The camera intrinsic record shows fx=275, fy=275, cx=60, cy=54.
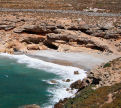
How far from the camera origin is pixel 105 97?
20734 mm

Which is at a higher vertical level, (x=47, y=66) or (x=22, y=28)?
(x=22, y=28)

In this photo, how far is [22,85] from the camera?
3531 cm

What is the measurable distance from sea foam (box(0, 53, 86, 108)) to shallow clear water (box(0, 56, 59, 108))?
86cm

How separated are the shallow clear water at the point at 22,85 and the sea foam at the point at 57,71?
2.84 ft

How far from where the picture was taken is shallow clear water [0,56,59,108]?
1174 inches

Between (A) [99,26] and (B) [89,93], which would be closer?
(B) [89,93]

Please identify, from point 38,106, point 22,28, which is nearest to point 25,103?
point 38,106

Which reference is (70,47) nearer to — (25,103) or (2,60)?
(2,60)

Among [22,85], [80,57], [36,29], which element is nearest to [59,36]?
[36,29]

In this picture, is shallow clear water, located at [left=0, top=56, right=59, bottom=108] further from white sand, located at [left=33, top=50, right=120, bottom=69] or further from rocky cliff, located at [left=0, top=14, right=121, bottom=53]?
rocky cliff, located at [left=0, top=14, right=121, bottom=53]

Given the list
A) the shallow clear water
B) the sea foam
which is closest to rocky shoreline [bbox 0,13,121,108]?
the sea foam

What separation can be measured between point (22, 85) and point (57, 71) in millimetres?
7428

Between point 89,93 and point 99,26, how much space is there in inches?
1327

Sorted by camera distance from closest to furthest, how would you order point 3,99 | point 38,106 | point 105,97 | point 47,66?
1. point 105,97
2. point 38,106
3. point 3,99
4. point 47,66
